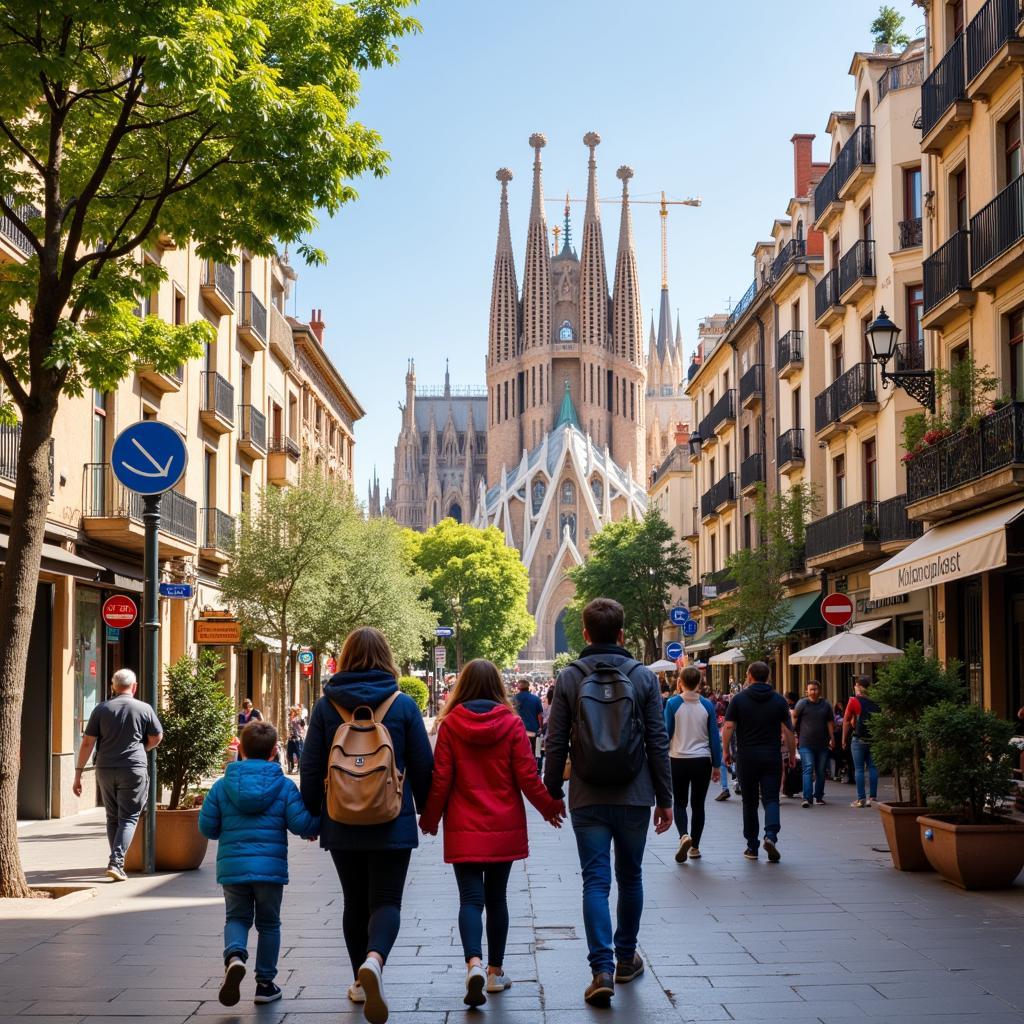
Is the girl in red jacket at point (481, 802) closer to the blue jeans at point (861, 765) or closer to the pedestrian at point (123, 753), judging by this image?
the pedestrian at point (123, 753)

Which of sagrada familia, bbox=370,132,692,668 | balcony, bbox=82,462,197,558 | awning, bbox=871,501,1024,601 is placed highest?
sagrada familia, bbox=370,132,692,668

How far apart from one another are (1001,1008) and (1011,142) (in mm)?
15275

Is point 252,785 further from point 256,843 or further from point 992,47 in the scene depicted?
point 992,47

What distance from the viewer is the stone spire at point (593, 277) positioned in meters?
123

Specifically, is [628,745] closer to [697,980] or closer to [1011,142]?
[697,980]

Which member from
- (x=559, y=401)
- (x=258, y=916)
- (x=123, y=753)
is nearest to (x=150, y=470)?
(x=123, y=753)

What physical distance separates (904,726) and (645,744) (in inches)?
185

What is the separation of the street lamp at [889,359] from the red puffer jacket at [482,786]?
1248 centimetres

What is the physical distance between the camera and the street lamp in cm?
1791

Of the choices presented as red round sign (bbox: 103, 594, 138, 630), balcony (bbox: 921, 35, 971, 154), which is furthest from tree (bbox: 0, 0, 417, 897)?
balcony (bbox: 921, 35, 971, 154)

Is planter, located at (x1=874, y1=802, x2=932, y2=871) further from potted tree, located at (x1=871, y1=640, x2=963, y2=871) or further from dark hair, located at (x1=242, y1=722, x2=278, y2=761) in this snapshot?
dark hair, located at (x1=242, y1=722, x2=278, y2=761)

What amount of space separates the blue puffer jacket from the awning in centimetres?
1131

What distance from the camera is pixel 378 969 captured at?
6059 millimetres

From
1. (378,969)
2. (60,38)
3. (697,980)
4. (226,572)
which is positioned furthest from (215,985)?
(226,572)
